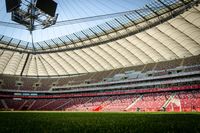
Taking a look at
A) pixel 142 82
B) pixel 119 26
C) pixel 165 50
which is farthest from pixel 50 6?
pixel 142 82

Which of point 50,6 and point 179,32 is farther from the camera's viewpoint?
point 179,32

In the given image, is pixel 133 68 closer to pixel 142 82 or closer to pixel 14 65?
pixel 142 82

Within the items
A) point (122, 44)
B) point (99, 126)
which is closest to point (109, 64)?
point (122, 44)

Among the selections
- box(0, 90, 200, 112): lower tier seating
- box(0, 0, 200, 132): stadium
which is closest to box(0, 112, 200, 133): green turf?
box(0, 0, 200, 132): stadium

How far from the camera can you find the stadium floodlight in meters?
30.2

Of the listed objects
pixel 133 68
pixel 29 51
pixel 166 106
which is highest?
pixel 29 51

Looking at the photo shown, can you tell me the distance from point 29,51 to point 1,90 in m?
20.0

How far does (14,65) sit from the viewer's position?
63.8 meters

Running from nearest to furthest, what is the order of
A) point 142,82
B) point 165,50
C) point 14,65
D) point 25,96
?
point 165,50
point 142,82
point 14,65
point 25,96

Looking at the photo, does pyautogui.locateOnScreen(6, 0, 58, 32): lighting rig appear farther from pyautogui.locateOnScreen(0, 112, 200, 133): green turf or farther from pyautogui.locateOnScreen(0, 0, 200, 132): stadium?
pyautogui.locateOnScreen(0, 112, 200, 133): green turf

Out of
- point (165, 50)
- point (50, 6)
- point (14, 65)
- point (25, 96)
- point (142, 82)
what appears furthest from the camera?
point (25, 96)

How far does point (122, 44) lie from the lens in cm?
4750

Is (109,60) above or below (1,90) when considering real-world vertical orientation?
above

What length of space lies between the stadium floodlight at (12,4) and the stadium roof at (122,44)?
16465mm
